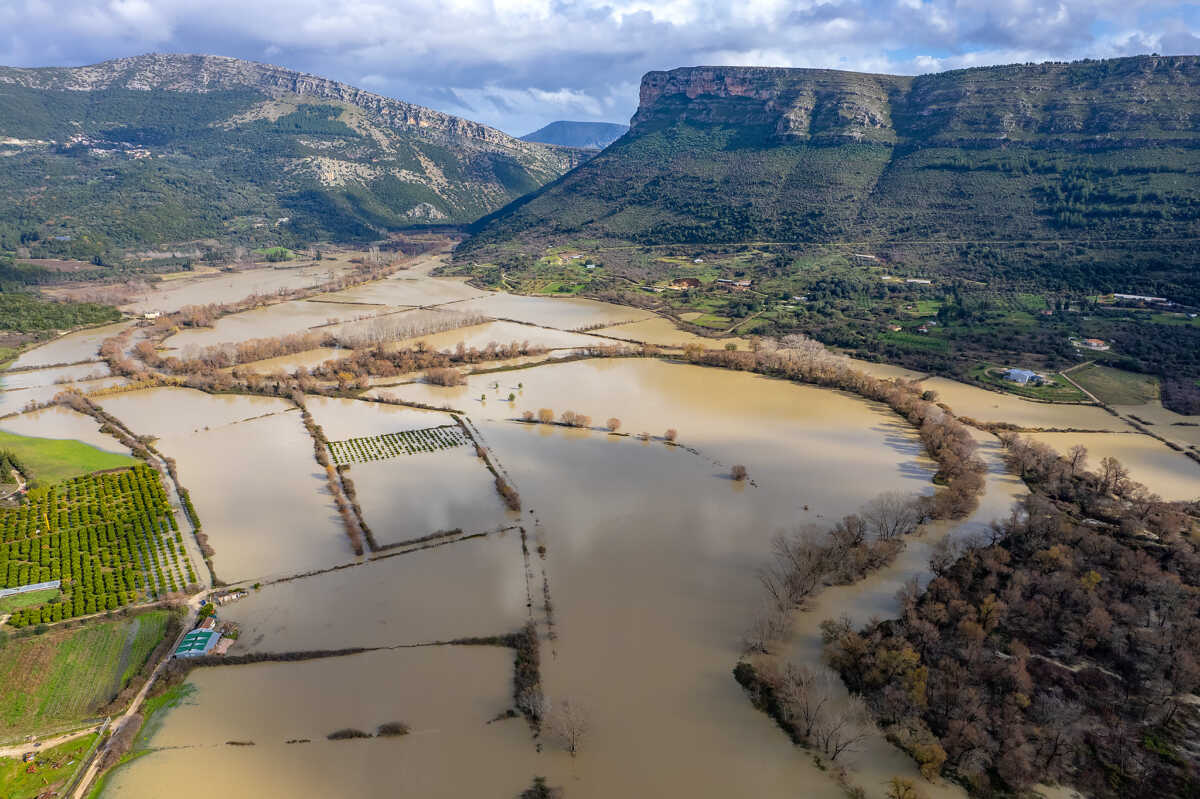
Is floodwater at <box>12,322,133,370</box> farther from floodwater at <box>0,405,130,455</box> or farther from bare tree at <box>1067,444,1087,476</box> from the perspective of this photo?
bare tree at <box>1067,444,1087,476</box>

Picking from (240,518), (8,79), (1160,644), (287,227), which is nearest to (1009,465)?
(1160,644)

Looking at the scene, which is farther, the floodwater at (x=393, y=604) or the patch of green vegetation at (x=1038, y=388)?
the patch of green vegetation at (x=1038, y=388)

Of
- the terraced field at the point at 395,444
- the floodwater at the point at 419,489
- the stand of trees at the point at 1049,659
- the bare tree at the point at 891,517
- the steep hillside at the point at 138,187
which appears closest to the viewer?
the stand of trees at the point at 1049,659

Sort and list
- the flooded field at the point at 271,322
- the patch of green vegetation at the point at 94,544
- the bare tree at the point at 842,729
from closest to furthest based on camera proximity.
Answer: the bare tree at the point at 842,729 < the patch of green vegetation at the point at 94,544 < the flooded field at the point at 271,322

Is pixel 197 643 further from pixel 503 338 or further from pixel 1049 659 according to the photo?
pixel 503 338

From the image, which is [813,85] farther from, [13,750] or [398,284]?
[13,750]

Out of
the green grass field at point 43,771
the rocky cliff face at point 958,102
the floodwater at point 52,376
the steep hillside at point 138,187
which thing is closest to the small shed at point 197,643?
the green grass field at point 43,771

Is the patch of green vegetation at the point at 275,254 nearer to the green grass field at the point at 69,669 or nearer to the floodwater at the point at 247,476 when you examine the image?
the floodwater at the point at 247,476
